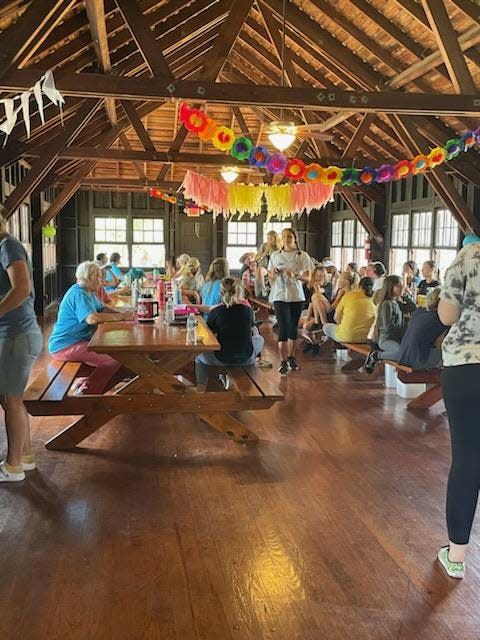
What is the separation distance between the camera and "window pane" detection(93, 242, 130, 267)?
15766 mm

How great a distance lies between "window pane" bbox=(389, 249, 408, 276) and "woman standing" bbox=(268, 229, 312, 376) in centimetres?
612

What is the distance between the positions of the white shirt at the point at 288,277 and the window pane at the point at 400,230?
19.5ft

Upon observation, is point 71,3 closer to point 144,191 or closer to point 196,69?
point 196,69

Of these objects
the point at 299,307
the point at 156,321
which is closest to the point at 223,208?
the point at 299,307

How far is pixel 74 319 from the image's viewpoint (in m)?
4.42

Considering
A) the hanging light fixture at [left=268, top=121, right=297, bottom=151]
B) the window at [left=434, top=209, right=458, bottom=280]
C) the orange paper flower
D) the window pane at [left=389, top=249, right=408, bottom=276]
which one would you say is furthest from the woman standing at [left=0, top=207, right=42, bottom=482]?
the window pane at [left=389, top=249, right=408, bottom=276]

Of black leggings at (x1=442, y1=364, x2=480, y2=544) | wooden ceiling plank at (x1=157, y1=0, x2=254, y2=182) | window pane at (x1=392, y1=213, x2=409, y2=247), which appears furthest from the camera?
window pane at (x1=392, y1=213, x2=409, y2=247)

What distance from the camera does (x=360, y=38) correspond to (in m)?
7.72

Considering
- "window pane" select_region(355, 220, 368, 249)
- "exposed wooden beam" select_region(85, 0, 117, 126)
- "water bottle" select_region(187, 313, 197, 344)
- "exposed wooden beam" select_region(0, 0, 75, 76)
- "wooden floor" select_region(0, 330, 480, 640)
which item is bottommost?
"wooden floor" select_region(0, 330, 480, 640)

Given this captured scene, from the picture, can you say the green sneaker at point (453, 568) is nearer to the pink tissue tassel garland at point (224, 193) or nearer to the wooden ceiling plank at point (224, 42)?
the wooden ceiling plank at point (224, 42)

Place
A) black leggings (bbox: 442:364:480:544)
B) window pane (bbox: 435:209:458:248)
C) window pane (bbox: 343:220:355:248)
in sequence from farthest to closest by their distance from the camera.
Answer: window pane (bbox: 343:220:355:248) < window pane (bbox: 435:209:458:248) < black leggings (bbox: 442:364:480:544)

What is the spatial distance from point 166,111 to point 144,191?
3679 millimetres

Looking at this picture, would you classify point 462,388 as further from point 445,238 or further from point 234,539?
point 445,238

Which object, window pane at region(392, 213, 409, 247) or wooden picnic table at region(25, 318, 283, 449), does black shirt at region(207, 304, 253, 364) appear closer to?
wooden picnic table at region(25, 318, 283, 449)
